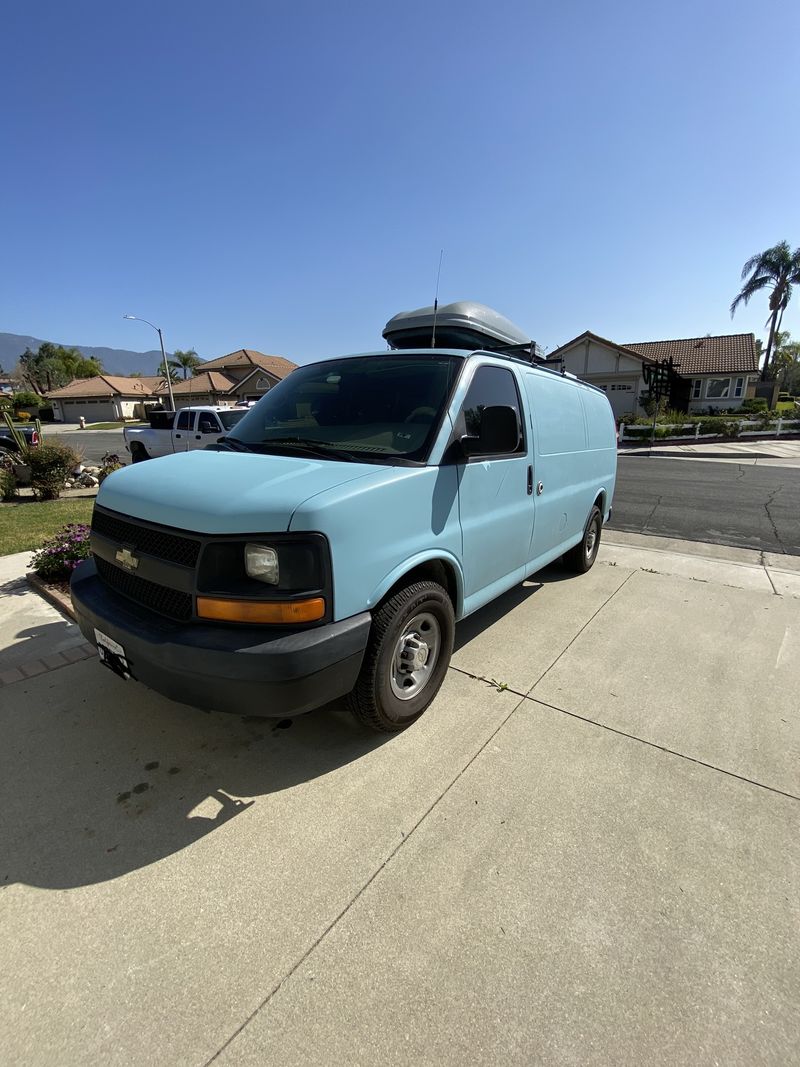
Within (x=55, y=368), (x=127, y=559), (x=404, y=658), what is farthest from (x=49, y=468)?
(x=55, y=368)

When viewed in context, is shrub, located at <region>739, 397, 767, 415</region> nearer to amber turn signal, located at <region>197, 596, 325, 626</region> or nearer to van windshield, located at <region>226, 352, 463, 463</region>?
van windshield, located at <region>226, 352, 463, 463</region>

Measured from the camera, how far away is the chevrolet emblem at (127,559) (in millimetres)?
2389

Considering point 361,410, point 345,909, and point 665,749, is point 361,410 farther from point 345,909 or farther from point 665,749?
point 665,749

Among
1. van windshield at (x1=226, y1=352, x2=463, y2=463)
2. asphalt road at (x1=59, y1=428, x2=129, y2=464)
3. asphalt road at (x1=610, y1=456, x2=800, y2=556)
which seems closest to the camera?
van windshield at (x1=226, y1=352, x2=463, y2=463)

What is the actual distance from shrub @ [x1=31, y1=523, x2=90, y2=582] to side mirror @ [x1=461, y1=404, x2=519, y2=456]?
3792 mm

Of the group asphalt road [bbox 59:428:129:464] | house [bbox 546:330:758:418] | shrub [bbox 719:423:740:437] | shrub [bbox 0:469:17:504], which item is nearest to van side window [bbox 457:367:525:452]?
shrub [bbox 0:469:17:504]

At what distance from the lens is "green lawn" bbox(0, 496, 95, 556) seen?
6.06 metres

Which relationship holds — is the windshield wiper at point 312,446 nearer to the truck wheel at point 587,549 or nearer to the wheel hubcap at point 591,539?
the truck wheel at point 587,549

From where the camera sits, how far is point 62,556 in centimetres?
461

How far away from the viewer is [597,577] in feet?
17.7

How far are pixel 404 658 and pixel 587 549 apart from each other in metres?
3.44

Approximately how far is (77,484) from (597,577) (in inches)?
408

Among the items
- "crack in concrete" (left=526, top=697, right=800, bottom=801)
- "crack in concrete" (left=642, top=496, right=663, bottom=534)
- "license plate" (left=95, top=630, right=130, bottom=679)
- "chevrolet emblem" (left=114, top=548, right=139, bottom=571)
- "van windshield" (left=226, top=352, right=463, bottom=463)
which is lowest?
"crack in concrete" (left=526, top=697, right=800, bottom=801)

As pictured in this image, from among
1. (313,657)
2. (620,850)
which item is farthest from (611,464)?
(313,657)
